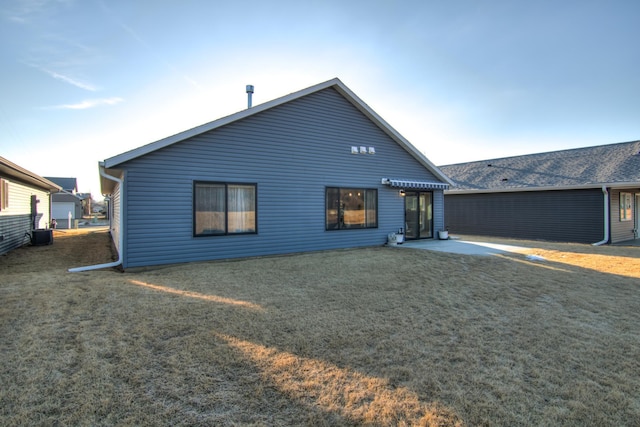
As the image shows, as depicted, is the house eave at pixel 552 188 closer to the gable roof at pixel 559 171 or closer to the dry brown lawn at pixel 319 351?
the gable roof at pixel 559 171

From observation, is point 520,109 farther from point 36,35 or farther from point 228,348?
point 36,35

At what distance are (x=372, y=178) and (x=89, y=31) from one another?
10.1 metres

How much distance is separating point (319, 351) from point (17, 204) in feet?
48.7

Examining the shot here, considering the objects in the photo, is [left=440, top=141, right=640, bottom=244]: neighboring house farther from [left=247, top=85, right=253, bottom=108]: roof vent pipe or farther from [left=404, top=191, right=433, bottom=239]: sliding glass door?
[left=247, top=85, right=253, bottom=108]: roof vent pipe

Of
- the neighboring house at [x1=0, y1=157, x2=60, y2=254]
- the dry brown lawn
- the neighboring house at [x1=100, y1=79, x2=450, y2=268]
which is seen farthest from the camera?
the neighboring house at [x1=0, y1=157, x2=60, y2=254]

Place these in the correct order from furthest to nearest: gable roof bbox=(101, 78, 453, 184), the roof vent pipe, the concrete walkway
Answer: the roof vent pipe → the concrete walkway → gable roof bbox=(101, 78, 453, 184)

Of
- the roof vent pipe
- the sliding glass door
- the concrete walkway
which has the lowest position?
the concrete walkway

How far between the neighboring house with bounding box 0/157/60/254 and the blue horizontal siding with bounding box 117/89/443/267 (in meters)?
4.62

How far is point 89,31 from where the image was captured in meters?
9.70

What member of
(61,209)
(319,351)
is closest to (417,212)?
(319,351)

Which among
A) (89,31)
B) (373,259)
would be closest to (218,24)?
(89,31)

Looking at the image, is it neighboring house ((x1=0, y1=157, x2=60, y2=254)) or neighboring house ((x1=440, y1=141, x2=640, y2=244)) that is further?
neighboring house ((x1=440, y1=141, x2=640, y2=244))


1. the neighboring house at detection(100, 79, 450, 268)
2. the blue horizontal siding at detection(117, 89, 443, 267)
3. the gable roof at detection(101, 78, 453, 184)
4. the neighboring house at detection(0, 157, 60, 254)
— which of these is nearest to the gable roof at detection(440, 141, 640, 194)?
the gable roof at detection(101, 78, 453, 184)

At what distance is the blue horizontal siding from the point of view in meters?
7.97
